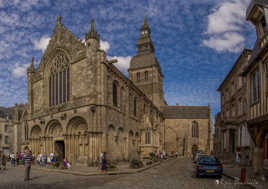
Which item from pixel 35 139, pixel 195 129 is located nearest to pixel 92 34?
pixel 35 139

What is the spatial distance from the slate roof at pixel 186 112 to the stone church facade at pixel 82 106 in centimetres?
2688

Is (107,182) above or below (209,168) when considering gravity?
below

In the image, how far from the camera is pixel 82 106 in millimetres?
22953

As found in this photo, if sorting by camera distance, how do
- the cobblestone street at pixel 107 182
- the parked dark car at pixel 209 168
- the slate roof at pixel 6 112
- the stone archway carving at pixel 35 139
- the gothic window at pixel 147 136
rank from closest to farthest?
the cobblestone street at pixel 107 182 < the parked dark car at pixel 209 168 < the stone archway carving at pixel 35 139 < the gothic window at pixel 147 136 < the slate roof at pixel 6 112

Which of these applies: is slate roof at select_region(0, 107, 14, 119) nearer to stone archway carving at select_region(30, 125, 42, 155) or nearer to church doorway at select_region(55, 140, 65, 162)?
stone archway carving at select_region(30, 125, 42, 155)

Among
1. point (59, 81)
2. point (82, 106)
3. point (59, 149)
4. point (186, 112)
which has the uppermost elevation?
point (59, 81)

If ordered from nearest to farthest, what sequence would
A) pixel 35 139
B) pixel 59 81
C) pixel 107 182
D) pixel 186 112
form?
pixel 107 182 → pixel 59 81 → pixel 35 139 → pixel 186 112

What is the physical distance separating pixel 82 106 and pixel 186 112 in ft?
141

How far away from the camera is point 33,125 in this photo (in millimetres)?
29250

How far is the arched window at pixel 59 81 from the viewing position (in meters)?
26.3

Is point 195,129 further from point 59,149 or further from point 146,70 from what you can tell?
point 59,149

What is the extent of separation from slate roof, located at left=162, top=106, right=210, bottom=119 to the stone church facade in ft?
88.2

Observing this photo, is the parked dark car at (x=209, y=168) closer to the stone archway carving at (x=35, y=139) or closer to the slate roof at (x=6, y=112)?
the stone archway carving at (x=35, y=139)

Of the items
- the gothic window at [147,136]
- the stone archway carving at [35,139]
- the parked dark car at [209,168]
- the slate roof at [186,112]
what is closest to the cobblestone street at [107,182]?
the parked dark car at [209,168]
